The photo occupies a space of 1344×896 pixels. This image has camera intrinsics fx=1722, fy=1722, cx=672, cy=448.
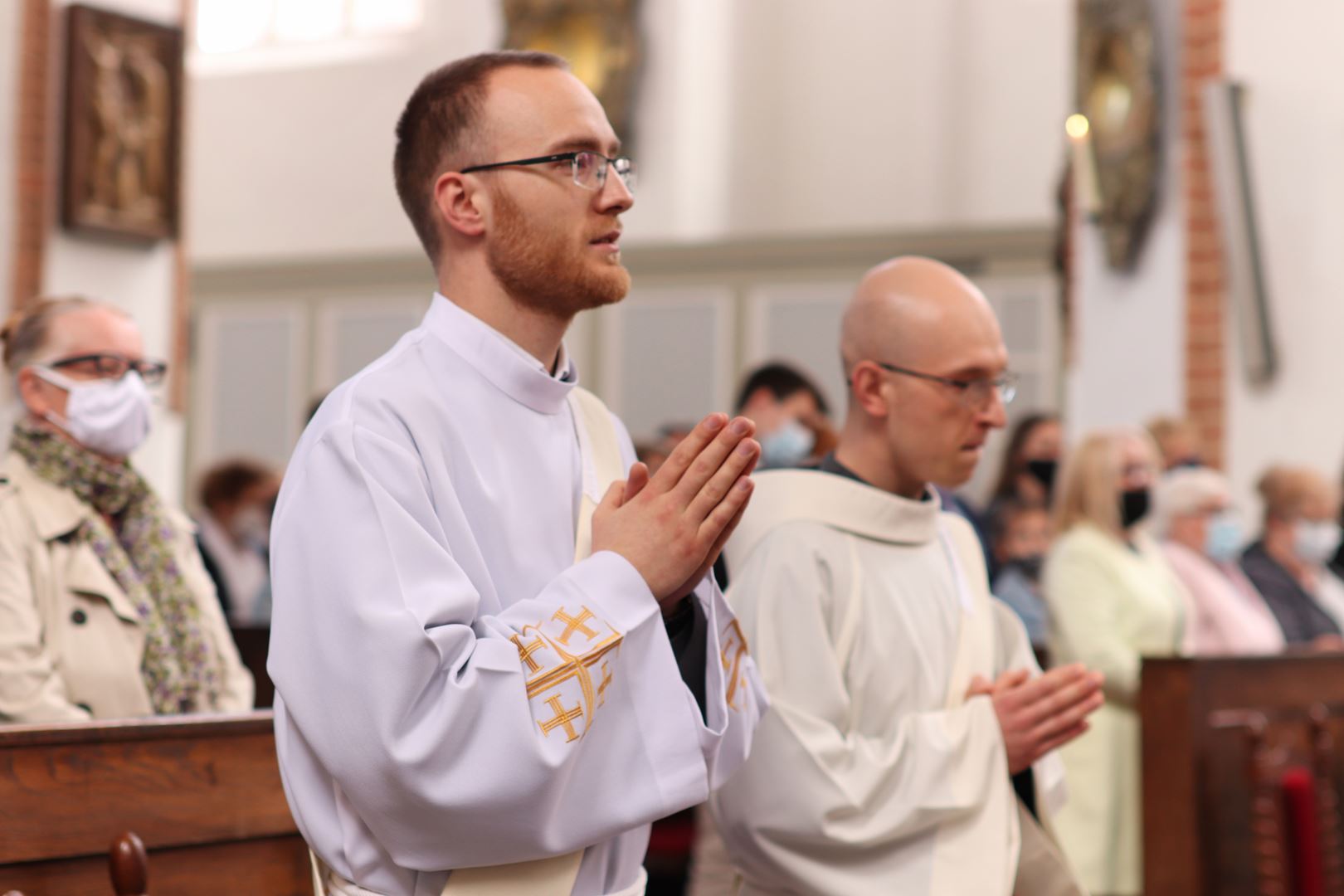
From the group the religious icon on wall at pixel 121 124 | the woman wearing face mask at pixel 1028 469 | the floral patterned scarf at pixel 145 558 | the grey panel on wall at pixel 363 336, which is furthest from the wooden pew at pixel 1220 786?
the grey panel on wall at pixel 363 336

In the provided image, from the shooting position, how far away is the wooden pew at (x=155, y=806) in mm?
2602

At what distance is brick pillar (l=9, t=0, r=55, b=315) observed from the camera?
304 inches

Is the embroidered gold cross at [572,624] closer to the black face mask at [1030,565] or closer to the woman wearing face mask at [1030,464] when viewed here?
the black face mask at [1030,565]

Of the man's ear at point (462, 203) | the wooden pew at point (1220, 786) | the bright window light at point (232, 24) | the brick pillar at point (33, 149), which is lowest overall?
the wooden pew at point (1220, 786)

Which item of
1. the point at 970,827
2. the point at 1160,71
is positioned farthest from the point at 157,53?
the point at 970,827

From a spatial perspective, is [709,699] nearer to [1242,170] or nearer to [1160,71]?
[1242,170]

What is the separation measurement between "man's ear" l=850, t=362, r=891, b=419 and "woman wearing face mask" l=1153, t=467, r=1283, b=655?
3.28m

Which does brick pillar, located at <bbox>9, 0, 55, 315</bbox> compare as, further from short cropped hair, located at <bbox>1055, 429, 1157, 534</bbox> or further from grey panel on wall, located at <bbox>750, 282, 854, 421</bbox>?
grey panel on wall, located at <bbox>750, 282, 854, 421</bbox>

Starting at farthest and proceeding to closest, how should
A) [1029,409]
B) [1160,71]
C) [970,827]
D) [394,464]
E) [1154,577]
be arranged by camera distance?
1. [1029,409]
2. [1160,71]
3. [1154,577]
4. [970,827]
5. [394,464]

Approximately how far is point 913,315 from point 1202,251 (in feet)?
18.6

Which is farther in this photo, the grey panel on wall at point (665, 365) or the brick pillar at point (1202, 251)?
the grey panel on wall at point (665, 365)

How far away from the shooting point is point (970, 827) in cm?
281

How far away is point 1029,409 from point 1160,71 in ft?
15.2

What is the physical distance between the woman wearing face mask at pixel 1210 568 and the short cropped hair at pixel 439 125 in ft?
14.1
